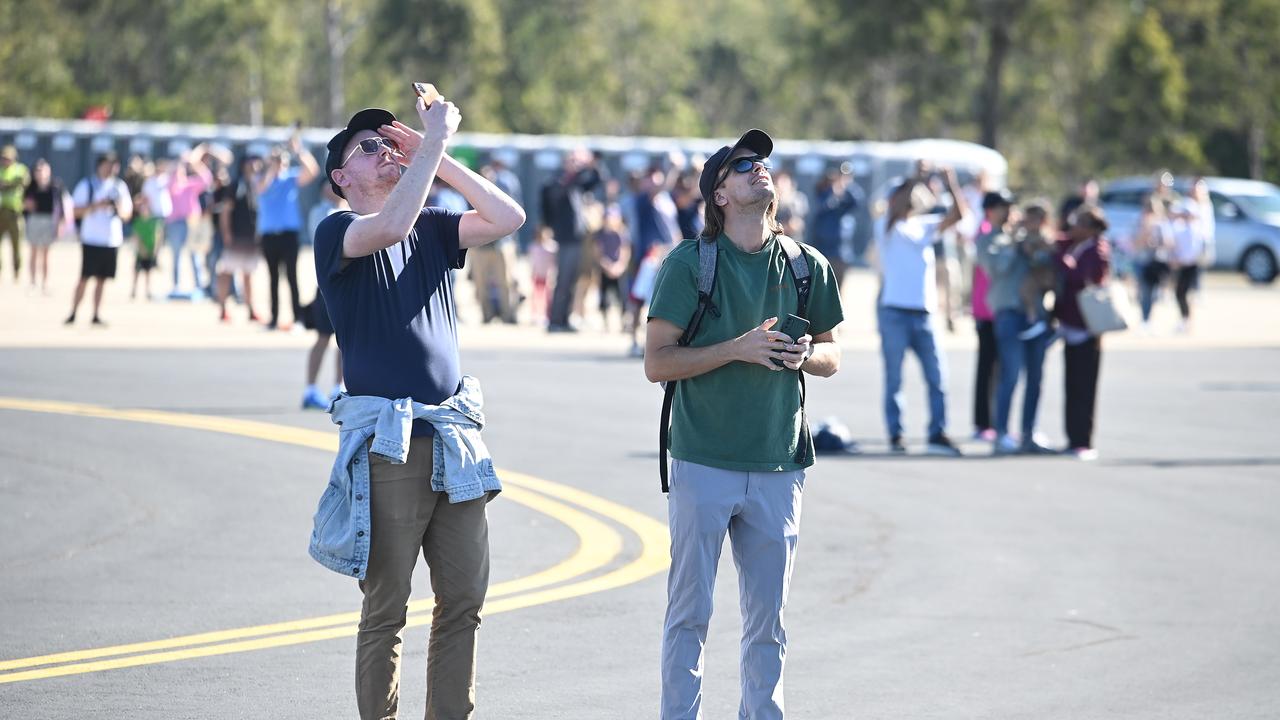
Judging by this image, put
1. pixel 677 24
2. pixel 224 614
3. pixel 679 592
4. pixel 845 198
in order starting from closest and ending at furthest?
pixel 679 592 → pixel 224 614 → pixel 845 198 → pixel 677 24

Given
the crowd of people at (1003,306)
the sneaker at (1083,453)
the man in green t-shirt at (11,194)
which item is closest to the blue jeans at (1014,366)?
the crowd of people at (1003,306)

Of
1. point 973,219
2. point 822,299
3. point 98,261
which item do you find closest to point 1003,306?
point 822,299

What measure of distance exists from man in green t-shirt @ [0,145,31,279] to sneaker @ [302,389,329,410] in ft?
43.0

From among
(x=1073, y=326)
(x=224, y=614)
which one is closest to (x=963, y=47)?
(x=1073, y=326)

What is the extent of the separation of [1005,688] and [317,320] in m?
7.67

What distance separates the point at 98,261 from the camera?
19.9 meters

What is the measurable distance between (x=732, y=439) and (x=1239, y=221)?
3411 centimetres

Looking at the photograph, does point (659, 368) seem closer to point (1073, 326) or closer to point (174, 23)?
point (1073, 326)

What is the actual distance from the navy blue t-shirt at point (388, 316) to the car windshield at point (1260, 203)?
112 ft

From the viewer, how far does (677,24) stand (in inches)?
3221

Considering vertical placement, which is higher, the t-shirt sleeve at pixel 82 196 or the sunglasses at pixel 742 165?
the sunglasses at pixel 742 165

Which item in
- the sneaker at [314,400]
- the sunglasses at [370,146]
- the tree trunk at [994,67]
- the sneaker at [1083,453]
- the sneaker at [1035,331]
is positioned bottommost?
the sneaker at [1083,453]

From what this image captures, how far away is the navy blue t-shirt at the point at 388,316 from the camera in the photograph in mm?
5168

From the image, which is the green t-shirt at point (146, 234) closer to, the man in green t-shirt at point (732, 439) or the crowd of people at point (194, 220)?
the crowd of people at point (194, 220)
